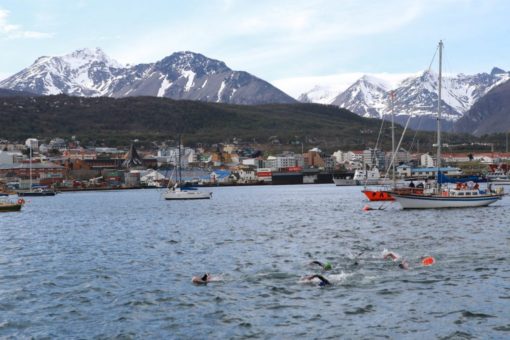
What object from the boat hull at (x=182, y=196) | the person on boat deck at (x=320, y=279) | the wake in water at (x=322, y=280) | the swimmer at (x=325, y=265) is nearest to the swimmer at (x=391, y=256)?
the swimmer at (x=325, y=265)

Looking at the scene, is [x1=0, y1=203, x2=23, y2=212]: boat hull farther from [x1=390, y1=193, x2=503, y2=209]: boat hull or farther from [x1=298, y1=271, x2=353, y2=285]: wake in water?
[x1=298, y1=271, x2=353, y2=285]: wake in water

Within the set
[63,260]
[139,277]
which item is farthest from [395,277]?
[63,260]

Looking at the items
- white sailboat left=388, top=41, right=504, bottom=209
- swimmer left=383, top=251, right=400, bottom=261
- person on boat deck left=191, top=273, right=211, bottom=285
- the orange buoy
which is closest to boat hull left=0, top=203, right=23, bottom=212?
white sailboat left=388, top=41, right=504, bottom=209

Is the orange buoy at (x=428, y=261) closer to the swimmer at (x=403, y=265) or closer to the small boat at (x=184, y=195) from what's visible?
the swimmer at (x=403, y=265)

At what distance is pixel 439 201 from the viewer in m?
79.1

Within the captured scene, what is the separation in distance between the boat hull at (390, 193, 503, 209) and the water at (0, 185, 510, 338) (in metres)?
17.7

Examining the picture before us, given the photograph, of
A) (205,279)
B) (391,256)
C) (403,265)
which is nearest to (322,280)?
(205,279)

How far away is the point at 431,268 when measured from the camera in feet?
120

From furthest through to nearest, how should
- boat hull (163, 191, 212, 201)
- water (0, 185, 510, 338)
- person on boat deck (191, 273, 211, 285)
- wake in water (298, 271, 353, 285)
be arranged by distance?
boat hull (163, 191, 212, 201) → person on boat deck (191, 273, 211, 285) → wake in water (298, 271, 353, 285) → water (0, 185, 510, 338)

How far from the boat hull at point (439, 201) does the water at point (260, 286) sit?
17743 millimetres

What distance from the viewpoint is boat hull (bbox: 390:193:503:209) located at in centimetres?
7900

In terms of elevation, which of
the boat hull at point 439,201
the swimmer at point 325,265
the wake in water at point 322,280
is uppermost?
the boat hull at point 439,201

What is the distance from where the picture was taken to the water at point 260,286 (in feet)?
83.0

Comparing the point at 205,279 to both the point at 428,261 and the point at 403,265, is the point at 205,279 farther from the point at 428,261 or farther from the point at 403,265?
the point at 428,261
